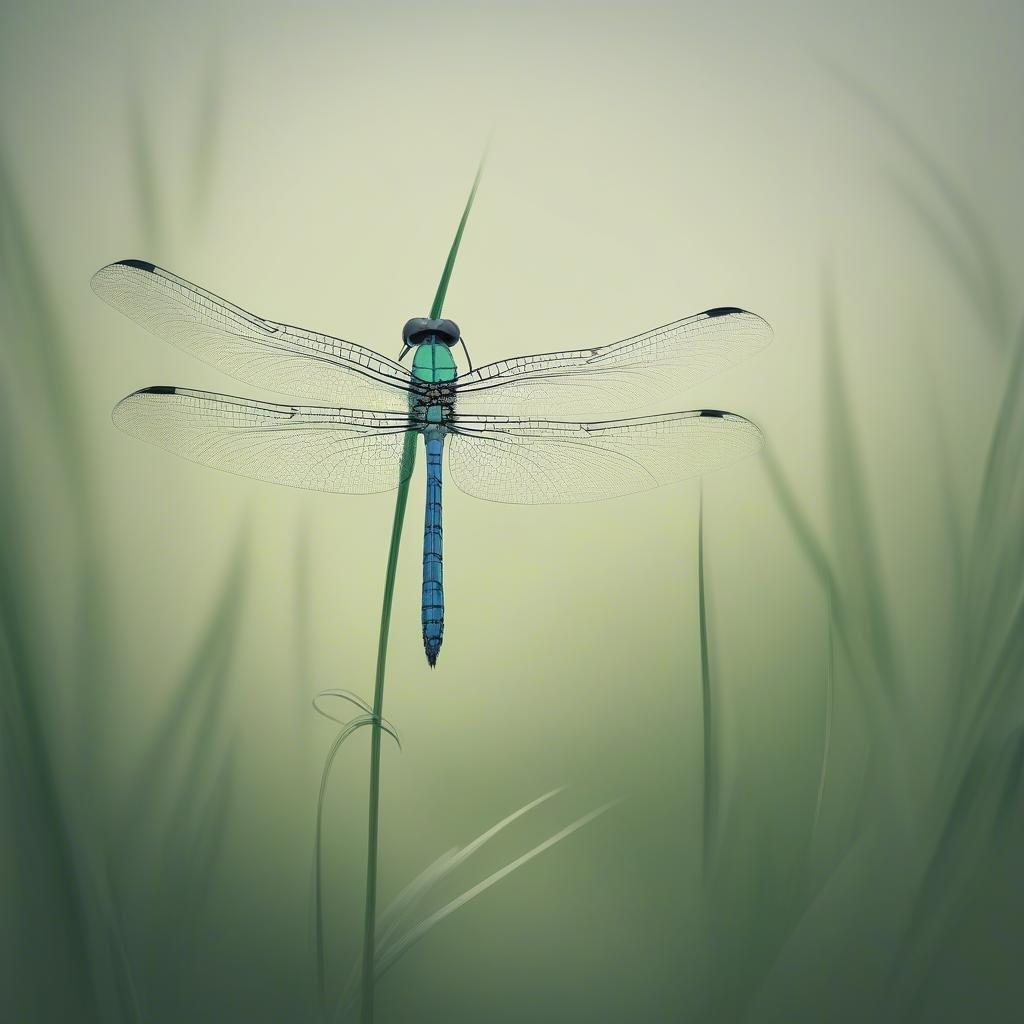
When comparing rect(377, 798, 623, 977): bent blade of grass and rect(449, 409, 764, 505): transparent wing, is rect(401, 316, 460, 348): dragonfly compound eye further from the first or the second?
rect(377, 798, 623, 977): bent blade of grass

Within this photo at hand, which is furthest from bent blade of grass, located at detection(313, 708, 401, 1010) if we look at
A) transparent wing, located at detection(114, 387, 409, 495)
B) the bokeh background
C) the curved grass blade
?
the curved grass blade

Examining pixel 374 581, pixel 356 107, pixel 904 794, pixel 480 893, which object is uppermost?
pixel 356 107

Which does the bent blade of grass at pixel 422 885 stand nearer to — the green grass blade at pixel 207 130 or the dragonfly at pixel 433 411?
the dragonfly at pixel 433 411

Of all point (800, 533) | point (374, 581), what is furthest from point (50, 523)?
point (800, 533)

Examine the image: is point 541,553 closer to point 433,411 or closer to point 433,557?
point 433,557

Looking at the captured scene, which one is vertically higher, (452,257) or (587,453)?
(452,257)

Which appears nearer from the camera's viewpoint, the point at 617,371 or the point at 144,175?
the point at 617,371

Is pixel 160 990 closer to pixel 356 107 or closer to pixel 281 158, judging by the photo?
pixel 281 158

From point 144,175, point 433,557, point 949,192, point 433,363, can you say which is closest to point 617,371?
point 433,363
